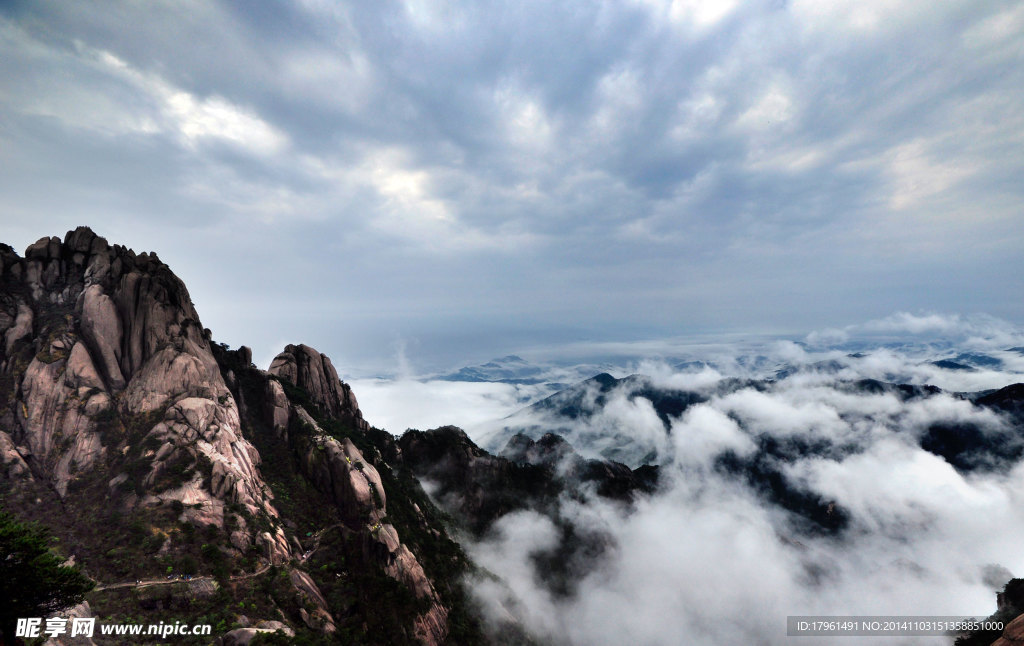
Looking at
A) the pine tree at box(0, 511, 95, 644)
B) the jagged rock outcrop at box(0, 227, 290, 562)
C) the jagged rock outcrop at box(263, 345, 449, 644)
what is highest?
the jagged rock outcrop at box(0, 227, 290, 562)

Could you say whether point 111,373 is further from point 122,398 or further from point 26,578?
point 26,578

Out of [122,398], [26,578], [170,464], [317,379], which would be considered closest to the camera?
[26,578]

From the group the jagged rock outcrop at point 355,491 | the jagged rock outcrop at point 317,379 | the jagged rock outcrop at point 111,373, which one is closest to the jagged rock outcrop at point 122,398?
the jagged rock outcrop at point 111,373

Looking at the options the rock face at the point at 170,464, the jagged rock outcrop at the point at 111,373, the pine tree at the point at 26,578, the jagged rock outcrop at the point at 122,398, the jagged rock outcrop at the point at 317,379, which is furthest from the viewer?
the jagged rock outcrop at the point at 317,379

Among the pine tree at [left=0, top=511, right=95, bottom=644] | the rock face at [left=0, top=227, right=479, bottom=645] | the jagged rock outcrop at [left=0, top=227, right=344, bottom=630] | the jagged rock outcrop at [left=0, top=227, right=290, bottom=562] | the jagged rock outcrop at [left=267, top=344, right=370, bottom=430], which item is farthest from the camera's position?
the jagged rock outcrop at [left=267, top=344, right=370, bottom=430]

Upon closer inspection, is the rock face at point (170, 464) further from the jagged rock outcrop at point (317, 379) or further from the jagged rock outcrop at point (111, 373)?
the jagged rock outcrop at point (317, 379)

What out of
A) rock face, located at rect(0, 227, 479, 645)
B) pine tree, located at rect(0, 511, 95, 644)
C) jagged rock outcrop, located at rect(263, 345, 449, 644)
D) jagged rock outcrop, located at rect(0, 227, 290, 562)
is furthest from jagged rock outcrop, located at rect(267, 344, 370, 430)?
pine tree, located at rect(0, 511, 95, 644)

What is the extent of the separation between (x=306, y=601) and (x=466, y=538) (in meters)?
128

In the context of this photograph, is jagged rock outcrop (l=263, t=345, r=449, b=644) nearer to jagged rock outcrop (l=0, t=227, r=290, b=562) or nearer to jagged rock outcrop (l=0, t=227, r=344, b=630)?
jagged rock outcrop (l=0, t=227, r=344, b=630)

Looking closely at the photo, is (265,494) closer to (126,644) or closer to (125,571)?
(125,571)

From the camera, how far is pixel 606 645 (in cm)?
19112

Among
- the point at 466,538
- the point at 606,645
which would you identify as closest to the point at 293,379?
the point at 466,538

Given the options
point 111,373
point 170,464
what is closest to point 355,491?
point 170,464

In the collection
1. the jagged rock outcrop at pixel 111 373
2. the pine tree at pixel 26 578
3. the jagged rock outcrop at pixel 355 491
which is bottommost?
the jagged rock outcrop at pixel 355 491
